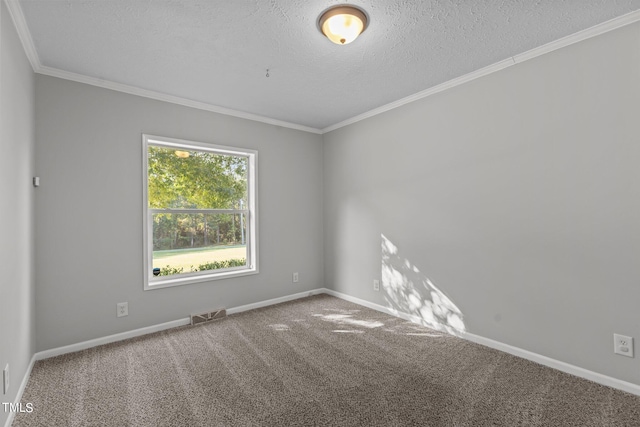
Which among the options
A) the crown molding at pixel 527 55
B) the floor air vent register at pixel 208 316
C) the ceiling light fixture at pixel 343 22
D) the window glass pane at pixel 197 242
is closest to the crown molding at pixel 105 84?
the window glass pane at pixel 197 242

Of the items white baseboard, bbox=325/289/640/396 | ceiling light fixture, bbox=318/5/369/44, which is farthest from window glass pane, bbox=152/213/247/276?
ceiling light fixture, bbox=318/5/369/44

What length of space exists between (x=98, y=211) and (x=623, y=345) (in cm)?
437

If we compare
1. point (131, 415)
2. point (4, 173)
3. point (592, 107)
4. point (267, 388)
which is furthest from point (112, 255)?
point (592, 107)

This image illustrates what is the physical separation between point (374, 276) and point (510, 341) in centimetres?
159

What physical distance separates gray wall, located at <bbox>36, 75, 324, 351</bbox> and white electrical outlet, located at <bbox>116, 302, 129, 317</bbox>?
1.4 inches

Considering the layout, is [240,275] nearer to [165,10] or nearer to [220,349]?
[220,349]

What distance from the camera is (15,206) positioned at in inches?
79.2

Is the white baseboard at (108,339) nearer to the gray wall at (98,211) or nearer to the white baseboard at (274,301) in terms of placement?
the gray wall at (98,211)

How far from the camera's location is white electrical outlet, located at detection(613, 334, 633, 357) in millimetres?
2064

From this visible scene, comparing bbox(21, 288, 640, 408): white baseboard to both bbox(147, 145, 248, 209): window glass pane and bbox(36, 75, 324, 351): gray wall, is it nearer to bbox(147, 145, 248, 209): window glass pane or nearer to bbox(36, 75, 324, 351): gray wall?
bbox(36, 75, 324, 351): gray wall

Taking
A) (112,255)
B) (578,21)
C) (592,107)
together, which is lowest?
(112,255)

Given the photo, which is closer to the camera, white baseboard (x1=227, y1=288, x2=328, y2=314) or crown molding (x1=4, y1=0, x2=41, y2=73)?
crown molding (x1=4, y1=0, x2=41, y2=73)

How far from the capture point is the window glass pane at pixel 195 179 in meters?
3.35

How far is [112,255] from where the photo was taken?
2969 mm
